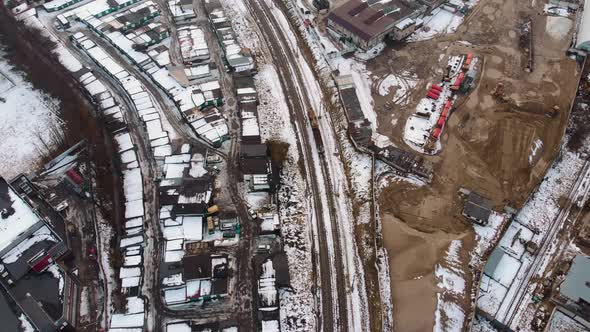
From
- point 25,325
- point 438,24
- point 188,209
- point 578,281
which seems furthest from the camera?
point 438,24

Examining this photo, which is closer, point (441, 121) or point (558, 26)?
point (441, 121)


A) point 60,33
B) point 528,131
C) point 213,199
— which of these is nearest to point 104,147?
point 213,199

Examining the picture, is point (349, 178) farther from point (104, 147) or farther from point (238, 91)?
point (104, 147)

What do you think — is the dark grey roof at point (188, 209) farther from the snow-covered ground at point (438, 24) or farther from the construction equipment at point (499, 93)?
the snow-covered ground at point (438, 24)

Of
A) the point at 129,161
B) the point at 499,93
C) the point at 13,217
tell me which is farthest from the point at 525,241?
the point at 13,217

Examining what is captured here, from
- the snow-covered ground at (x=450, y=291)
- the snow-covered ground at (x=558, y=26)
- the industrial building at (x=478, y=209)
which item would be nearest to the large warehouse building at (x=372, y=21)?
the snow-covered ground at (x=558, y=26)

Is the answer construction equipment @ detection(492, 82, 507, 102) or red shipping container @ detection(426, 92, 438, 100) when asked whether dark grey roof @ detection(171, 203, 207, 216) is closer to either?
red shipping container @ detection(426, 92, 438, 100)

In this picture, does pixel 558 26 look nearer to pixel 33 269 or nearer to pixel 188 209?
pixel 188 209

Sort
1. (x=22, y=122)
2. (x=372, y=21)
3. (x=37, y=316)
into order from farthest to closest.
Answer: (x=372, y=21)
(x=22, y=122)
(x=37, y=316)

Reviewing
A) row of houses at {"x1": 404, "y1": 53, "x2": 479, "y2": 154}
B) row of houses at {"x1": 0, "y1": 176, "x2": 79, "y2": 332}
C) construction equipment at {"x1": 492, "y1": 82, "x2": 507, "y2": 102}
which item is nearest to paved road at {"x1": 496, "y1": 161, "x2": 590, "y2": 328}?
construction equipment at {"x1": 492, "y1": 82, "x2": 507, "y2": 102}
